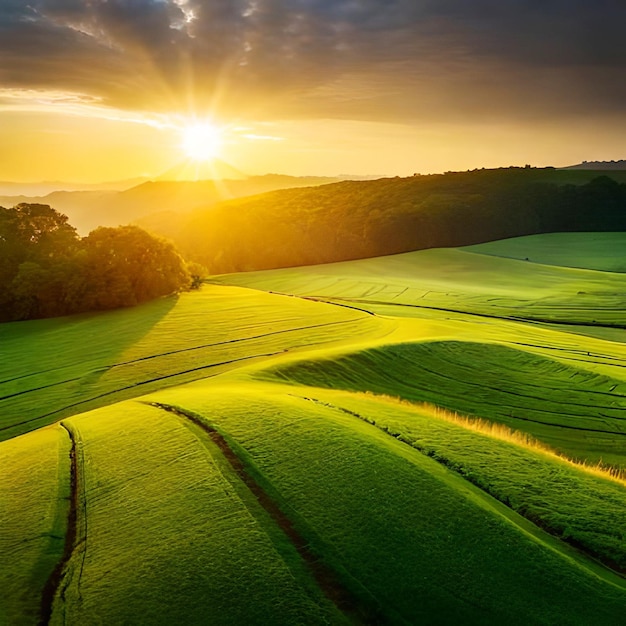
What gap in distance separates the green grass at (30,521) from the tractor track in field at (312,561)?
3.56 m

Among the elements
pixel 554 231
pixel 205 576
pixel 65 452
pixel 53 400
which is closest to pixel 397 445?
pixel 205 576

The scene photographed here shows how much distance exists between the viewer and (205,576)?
8.70m

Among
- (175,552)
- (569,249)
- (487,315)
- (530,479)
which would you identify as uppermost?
(175,552)

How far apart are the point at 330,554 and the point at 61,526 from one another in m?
5.31

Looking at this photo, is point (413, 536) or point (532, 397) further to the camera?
point (532, 397)

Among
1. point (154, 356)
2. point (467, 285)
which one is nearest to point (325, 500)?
point (154, 356)

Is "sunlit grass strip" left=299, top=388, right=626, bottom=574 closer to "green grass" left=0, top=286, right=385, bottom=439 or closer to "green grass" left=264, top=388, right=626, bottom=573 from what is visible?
"green grass" left=264, top=388, right=626, bottom=573

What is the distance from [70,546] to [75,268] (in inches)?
1836

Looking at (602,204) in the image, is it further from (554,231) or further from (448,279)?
(448,279)

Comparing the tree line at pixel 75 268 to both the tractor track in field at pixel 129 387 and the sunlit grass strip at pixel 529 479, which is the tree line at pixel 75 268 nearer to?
the tractor track in field at pixel 129 387

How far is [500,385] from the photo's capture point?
2561cm

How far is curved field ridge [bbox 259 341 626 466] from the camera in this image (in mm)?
21188

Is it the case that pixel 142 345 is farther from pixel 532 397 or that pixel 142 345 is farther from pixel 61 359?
pixel 532 397

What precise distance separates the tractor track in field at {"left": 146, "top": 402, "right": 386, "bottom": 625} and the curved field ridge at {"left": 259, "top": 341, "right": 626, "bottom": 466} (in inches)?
416
